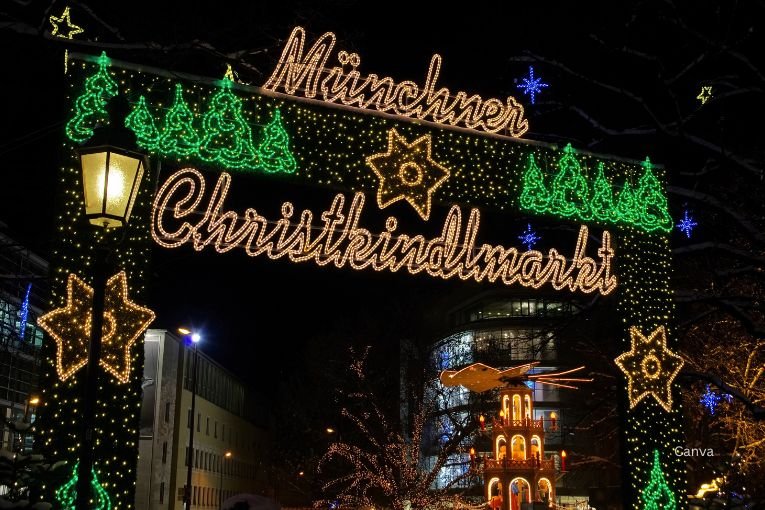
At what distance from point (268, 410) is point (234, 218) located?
7911 cm

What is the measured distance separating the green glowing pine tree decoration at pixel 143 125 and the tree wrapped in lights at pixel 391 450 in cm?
2265

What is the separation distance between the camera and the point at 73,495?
39.1 feet

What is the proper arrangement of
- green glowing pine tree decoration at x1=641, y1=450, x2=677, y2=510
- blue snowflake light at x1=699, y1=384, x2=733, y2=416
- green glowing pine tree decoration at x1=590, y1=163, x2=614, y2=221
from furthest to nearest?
blue snowflake light at x1=699, y1=384, x2=733, y2=416, green glowing pine tree decoration at x1=590, y1=163, x2=614, y2=221, green glowing pine tree decoration at x1=641, y1=450, x2=677, y2=510

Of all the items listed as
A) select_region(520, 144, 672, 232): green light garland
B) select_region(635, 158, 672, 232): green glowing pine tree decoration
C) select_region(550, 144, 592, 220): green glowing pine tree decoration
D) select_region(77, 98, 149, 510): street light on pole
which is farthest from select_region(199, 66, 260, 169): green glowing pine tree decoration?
select_region(635, 158, 672, 232): green glowing pine tree decoration

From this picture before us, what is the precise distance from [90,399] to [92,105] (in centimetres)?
794

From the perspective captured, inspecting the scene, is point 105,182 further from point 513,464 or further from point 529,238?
point 513,464

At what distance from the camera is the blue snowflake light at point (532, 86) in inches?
677

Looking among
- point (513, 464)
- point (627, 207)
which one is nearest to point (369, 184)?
point (627, 207)

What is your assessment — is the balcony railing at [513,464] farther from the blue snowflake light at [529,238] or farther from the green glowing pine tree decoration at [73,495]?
the green glowing pine tree decoration at [73,495]

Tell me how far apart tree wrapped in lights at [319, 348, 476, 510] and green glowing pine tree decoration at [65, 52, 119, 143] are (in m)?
23.4

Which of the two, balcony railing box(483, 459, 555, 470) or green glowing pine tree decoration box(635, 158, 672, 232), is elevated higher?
green glowing pine tree decoration box(635, 158, 672, 232)

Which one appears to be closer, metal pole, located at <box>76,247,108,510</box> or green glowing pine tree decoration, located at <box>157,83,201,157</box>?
metal pole, located at <box>76,247,108,510</box>

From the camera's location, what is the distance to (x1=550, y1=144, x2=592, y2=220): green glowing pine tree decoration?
56.5 feet

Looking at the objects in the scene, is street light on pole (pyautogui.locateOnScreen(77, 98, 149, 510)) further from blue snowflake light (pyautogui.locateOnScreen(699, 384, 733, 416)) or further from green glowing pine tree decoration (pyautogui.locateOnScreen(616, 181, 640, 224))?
blue snowflake light (pyautogui.locateOnScreen(699, 384, 733, 416))
